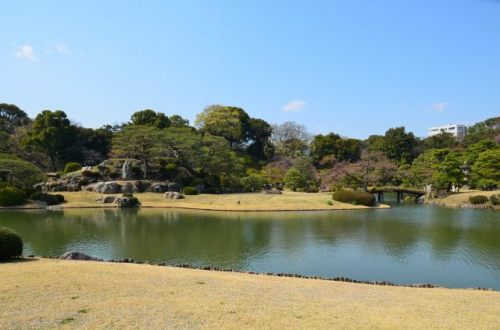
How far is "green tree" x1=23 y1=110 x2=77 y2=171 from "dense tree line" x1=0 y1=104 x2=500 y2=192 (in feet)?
0.39

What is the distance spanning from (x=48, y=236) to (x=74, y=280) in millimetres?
14342

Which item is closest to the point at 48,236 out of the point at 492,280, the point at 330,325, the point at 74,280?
the point at 74,280

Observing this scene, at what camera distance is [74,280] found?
10.0 meters

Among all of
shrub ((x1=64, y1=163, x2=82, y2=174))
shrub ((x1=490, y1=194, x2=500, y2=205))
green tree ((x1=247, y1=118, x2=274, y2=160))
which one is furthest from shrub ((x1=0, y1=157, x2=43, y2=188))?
shrub ((x1=490, y1=194, x2=500, y2=205))

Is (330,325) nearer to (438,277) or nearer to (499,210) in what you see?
(438,277)

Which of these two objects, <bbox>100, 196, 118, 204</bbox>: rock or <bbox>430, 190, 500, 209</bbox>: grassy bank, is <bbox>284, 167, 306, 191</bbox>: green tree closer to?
<bbox>430, 190, 500, 209</bbox>: grassy bank

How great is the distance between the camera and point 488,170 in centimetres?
4547

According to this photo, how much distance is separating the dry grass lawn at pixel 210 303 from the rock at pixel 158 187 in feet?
105

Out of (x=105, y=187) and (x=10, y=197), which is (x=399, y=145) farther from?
(x=10, y=197)

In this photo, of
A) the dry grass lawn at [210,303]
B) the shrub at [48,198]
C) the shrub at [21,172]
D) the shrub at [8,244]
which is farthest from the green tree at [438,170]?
the shrub at [8,244]

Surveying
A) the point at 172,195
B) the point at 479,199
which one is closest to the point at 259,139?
the point at 172,195

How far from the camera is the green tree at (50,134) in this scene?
52750mm

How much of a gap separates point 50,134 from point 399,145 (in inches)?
2039

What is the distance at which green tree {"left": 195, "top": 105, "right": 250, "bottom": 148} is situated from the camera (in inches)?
2709
